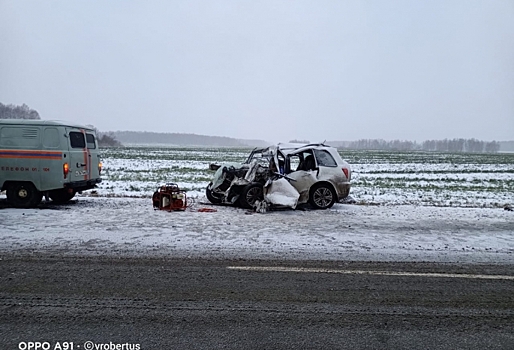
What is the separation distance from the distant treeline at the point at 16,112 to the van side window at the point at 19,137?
9605cm

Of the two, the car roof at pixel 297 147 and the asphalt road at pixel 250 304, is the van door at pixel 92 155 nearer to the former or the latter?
the car roof at pixel 297 147

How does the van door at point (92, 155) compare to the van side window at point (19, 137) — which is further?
the van door at point (92, 155)

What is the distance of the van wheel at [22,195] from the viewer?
31.1 feet

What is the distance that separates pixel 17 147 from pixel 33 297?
684cm

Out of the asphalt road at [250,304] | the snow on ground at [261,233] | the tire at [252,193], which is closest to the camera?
the asphalt road at [250,304]

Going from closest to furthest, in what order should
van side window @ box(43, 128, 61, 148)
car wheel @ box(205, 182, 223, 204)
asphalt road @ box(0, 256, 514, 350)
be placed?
asphalt road @ box(0, 256, 514, 350)
van side window @ box(43, 128, 61, 148)
car wheel @ box(205, 182, 223, 204)

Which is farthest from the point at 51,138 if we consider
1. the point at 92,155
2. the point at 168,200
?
the point at 168,200

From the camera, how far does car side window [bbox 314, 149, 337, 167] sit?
10.3 m

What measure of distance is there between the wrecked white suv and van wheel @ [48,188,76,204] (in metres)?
4.21

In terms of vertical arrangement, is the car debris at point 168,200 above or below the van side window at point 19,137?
below

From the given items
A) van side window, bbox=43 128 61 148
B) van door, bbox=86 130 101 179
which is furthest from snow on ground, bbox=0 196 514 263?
van side window, bbox=43 128 61 148

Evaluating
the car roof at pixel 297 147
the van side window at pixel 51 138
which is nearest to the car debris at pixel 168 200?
the van side window at pixel 51 138

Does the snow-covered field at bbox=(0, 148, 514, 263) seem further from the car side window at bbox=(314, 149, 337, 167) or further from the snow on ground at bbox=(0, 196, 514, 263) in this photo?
the car side window at bbox=(314, 149, 337, 167)

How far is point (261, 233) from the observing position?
7172 millimetres
